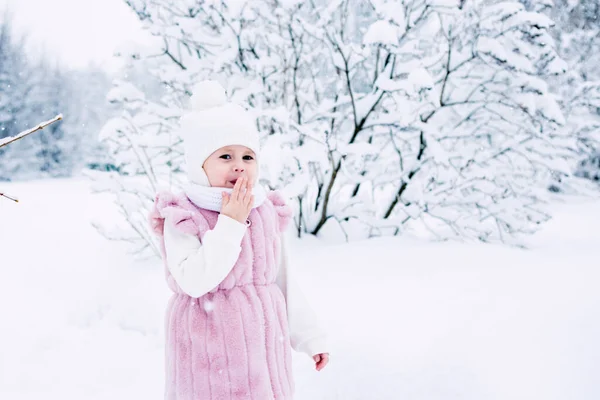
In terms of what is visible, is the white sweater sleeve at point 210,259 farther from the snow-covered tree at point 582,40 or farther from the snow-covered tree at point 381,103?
the snow-covered tree at point 582,40

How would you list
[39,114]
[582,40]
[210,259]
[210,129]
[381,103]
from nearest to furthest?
[210,259]
[210,129]
[381,103]
[582,40]
[39,114]

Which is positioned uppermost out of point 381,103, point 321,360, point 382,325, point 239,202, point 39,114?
point 39,114

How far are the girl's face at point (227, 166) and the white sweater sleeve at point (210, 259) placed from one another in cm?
17

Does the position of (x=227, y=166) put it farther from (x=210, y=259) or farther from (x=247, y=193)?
(x=210, y=259)

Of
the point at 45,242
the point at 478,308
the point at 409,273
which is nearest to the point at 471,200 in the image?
the point at 409,273

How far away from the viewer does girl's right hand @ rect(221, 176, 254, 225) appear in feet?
3.93

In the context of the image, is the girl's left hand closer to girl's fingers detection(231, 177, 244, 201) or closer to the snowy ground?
girl's fingers detection(231, 177, 244, 201)

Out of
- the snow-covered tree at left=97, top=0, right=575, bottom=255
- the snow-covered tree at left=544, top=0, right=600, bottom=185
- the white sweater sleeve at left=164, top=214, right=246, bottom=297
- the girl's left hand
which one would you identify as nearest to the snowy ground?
the snow-covered tree at left=97, top=0, right=575, bottom=255

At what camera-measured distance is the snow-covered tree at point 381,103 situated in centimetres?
384

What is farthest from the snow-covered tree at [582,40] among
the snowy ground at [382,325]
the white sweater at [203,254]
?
the white sweater at [203,254]

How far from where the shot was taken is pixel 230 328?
1.22m

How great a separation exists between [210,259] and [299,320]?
0.50 metres

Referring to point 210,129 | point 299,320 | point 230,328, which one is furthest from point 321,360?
point 210,129

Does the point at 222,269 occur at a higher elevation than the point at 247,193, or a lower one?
lower
